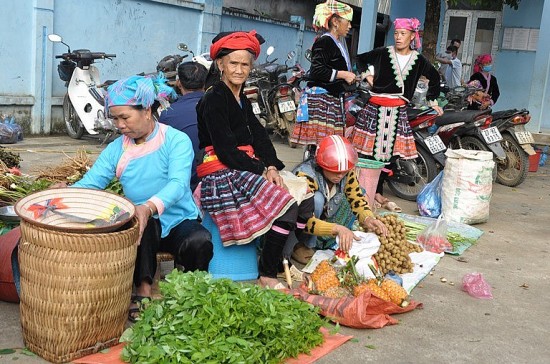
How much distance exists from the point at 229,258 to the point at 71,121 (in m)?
5.93

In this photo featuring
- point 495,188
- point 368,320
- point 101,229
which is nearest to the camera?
point 101,229

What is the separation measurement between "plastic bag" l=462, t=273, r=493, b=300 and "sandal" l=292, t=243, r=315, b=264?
3.62ft

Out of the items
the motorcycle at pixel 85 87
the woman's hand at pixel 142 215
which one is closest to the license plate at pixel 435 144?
the motorcycle at pixel 85 87

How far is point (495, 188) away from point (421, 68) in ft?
8.30

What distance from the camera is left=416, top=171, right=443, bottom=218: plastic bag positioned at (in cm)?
663

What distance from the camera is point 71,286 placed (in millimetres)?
3002

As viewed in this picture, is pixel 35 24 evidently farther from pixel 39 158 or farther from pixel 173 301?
pixel 173 301

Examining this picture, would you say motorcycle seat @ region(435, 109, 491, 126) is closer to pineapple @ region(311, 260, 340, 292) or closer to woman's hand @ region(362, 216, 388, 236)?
woman's hand @ region(362, 216, 388, 236)

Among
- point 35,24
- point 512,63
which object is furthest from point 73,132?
point 512,63

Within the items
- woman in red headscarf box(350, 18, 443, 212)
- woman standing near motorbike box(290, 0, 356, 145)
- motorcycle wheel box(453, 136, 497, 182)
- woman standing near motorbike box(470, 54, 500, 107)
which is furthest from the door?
woman standing near motorbike box(290, 0, 356, 145)

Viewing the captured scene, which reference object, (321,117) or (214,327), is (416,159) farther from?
(214,327)

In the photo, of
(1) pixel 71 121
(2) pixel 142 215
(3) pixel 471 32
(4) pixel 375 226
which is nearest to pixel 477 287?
(4) pixel 375 226

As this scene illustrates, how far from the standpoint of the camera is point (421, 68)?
21.7 feet

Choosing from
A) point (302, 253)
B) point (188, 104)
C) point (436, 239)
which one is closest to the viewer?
point (302, 253)
